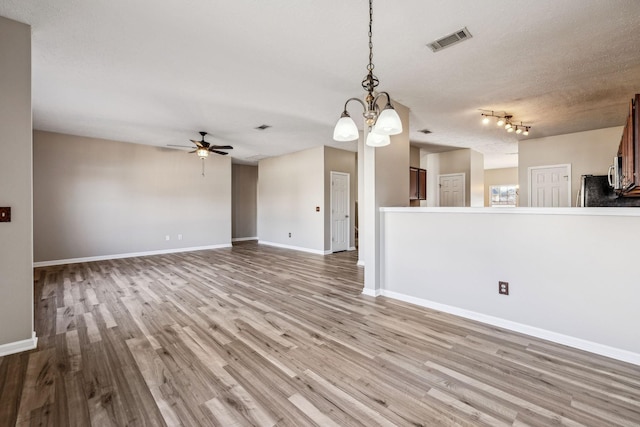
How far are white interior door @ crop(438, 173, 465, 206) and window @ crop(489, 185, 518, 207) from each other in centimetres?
529

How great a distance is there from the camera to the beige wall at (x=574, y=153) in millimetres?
5625

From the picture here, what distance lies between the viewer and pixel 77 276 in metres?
4.84

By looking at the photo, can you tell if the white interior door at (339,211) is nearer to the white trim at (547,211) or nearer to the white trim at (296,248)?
the white trim at (296,248)

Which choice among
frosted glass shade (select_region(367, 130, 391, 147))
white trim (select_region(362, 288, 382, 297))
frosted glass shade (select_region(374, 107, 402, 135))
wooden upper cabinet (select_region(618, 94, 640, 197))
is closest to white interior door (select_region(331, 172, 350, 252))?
white trim (select_region(362, 288, 382, 297))

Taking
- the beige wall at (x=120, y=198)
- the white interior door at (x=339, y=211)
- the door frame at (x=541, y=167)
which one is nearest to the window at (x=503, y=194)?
the door frame at (x=541, y=167)

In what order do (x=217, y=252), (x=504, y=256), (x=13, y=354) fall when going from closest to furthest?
(x=13, y=354) < (x=504, y=256) < (x=217, y=252)

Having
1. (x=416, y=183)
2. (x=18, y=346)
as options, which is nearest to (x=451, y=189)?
(x=416, y=183)

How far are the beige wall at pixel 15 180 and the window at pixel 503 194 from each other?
1395 centimetres

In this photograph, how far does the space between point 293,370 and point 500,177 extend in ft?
42.2

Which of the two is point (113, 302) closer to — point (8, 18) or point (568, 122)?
point (8, 18)

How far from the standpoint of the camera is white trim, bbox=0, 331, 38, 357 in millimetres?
2258

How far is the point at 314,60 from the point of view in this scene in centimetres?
296

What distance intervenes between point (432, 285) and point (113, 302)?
4021 millimetres

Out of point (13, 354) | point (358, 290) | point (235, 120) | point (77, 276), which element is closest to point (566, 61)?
point (358, 290)
